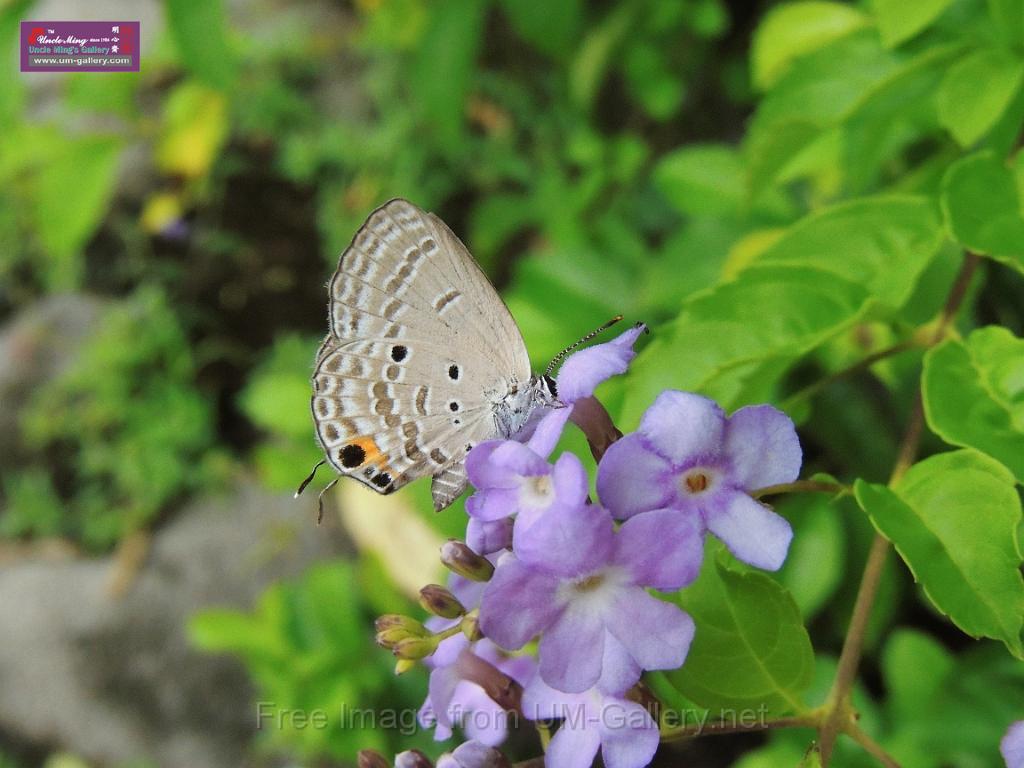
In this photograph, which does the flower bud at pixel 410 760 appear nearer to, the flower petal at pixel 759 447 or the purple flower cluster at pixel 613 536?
the purple flower cluster at pixel 613 536

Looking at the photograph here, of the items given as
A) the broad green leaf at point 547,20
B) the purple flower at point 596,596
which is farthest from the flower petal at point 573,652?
the broad green leaf at point 547,20

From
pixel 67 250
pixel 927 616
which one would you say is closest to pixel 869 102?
pixel 927 616

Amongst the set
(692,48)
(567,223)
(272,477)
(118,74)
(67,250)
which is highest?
(692,48)

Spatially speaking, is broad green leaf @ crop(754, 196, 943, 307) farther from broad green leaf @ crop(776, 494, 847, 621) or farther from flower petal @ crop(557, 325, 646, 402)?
broad green leaf @ crop(776, 494, 847, 621)

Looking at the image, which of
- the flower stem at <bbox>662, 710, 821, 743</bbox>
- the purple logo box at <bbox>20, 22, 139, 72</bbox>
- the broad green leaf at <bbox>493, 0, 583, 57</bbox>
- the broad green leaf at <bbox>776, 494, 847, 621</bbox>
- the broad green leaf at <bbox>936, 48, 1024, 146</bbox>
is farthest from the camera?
the purple logo box at <bbox>20, 22, 139, 72</bbox>

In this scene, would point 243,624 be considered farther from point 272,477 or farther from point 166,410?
point 166,410

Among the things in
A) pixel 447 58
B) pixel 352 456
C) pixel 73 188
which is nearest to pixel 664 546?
pixel 352 456

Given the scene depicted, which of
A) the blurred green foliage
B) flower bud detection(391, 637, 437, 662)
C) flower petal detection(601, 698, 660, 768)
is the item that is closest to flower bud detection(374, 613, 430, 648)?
flower bud detection(391, 637, 437, 662)
